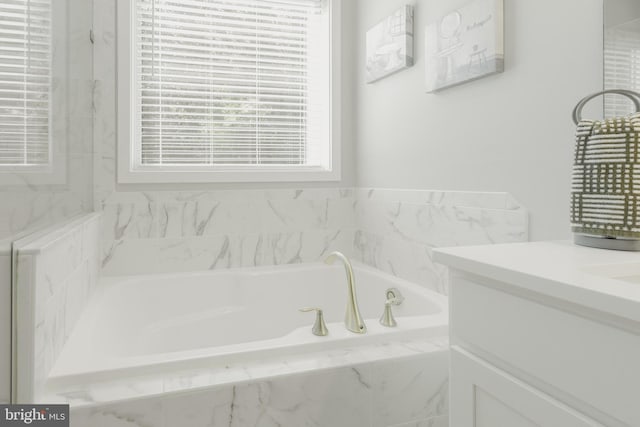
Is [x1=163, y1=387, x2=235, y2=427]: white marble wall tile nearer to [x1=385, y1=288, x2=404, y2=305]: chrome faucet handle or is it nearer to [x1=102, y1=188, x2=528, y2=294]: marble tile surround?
[x1=385, y1=288, x2=404, y2=305]: chrome faucet handle

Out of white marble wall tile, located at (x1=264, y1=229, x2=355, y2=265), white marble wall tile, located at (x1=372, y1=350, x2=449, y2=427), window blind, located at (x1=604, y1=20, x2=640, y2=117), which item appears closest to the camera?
window blind, located at (x1=604, y1=20, x2=640, y2=117)

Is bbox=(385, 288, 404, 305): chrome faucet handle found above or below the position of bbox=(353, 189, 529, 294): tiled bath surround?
below

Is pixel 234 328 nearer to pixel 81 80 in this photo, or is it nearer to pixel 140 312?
pixel 140 312

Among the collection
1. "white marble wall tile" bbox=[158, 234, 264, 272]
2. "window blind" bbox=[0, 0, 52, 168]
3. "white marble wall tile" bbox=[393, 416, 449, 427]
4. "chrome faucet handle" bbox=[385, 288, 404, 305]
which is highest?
"window blind" bbox=[0, 0, 52, 168]

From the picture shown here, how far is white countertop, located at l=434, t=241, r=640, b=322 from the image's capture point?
0.59 m

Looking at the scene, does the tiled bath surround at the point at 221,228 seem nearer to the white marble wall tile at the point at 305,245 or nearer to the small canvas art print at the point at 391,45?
the white marble wall tile at the point at 305,245

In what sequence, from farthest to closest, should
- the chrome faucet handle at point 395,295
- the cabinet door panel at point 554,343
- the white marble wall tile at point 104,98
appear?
the white marble wall tile at point 104,98, the chrome faucet handle at point 395,295, the cabinet door panel at point 554,343

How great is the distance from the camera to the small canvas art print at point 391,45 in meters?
2.02

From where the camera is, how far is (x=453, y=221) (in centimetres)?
179

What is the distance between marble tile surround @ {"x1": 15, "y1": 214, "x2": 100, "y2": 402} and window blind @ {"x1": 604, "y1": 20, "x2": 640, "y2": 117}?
1453 millimetres

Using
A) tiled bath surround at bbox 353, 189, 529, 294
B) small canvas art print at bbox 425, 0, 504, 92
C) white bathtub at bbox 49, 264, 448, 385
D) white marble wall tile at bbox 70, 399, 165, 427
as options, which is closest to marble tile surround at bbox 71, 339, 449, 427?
white marble wall tile at bbox 70, 399, 165, 427

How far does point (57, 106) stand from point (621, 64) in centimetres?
166

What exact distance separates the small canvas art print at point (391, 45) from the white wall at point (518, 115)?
0.04m

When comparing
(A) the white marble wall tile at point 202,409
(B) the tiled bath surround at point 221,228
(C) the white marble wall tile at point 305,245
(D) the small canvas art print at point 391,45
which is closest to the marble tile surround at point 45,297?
(A) the white marble wall tile at point 202,409
